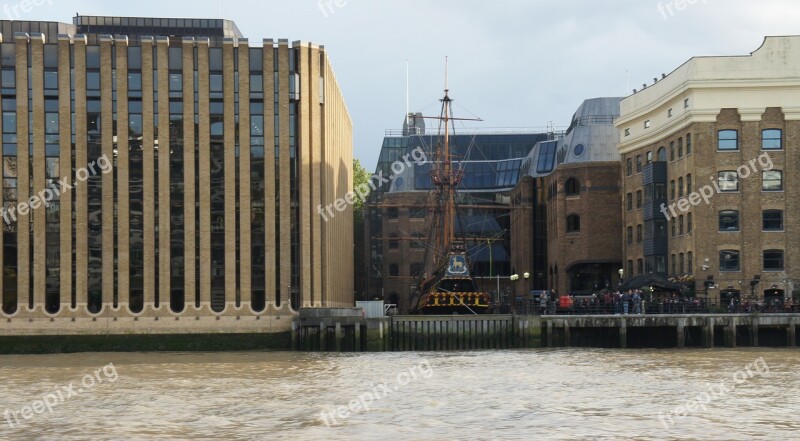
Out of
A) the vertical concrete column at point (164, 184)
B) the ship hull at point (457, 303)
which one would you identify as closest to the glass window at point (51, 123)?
the vertical concrete column at point (164, 184)

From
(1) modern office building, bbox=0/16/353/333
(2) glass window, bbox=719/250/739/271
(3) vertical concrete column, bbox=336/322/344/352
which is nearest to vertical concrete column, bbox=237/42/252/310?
(1) modern office building, bbox=0/16/353/333

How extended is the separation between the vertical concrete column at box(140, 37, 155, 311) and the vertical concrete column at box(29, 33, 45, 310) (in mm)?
5048

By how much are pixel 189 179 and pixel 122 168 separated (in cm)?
343

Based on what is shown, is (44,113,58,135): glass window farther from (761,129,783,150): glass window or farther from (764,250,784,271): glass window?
(764,250,784,271): glass window

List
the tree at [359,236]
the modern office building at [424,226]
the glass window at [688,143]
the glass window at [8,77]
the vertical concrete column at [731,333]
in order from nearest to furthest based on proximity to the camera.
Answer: the vertical concrete column at [731,333] → the glass window at [8,77] → the glass window at [688,143] → the modern office building at [424,226] → the tree at [359,236]

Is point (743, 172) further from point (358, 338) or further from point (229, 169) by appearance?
point (229, 169)

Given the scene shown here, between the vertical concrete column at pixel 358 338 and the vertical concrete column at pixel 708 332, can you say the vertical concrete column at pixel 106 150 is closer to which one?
the vertical concrete column at pixel 358 338

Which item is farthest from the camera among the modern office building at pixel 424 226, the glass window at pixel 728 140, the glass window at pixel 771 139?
the modern office building at pixel 424 226

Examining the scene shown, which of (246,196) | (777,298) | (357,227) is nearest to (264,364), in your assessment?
(246,196)

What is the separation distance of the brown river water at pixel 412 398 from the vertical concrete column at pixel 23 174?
11.3 metres

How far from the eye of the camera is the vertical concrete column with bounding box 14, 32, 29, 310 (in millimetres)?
61969

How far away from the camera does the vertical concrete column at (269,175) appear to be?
6312 cm

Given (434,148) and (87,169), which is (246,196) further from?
(434,148)

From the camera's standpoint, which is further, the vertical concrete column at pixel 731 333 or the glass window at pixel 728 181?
the glass window at pixel 728 181
